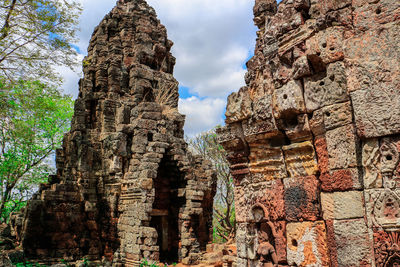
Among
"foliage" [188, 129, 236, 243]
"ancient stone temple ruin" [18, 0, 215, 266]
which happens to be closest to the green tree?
"ancient stone temple ruin" [18, 0, 215, 266]

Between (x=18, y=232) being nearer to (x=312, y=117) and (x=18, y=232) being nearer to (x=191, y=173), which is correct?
(x=191, y=173)

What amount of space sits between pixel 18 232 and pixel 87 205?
3416 millimetres

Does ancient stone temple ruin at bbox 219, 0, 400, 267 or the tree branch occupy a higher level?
the tree branch

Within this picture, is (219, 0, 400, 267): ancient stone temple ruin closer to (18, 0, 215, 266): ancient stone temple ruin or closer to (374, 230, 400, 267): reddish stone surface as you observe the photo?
(374, 230, 400, 267): reddish stone surface

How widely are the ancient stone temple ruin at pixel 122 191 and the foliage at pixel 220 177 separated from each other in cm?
961

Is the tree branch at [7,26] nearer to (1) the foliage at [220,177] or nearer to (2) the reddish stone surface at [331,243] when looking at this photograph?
(2) the reddish stone surface at [331,243]

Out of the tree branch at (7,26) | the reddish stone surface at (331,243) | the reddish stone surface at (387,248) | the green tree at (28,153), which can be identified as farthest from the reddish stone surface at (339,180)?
the green tree at (28,153)

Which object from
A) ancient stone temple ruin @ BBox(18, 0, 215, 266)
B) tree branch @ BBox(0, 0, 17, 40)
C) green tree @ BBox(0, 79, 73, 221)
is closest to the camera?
tree branch @ BBox(0, 0, 17, 40)

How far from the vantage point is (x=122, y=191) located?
12203 mm

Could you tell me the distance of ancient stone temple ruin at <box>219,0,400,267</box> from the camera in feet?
9.82

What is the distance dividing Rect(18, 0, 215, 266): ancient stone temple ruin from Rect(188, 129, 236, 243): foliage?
9.61 meters

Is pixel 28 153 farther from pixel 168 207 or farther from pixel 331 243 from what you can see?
pixel 331 243

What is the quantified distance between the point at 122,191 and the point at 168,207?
77.1 inches

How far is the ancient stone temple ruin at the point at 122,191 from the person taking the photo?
11531 millimetres
